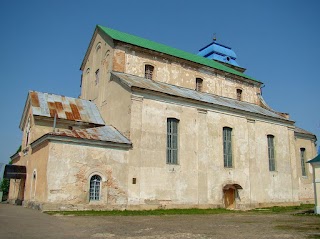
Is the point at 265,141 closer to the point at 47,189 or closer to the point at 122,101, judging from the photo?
the point at 122,101

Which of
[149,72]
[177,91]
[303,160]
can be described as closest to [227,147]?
[177,91]

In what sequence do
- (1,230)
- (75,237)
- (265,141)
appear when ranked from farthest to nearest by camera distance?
1. (265,141)
2. (1,230)
3. (75,237)

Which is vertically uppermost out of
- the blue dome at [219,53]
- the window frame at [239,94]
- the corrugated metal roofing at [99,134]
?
the blue dome at [219,53]

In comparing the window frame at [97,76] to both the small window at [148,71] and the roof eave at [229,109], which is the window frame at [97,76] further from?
the roof eave at [229,109]

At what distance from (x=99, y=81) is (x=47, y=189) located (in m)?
9.88

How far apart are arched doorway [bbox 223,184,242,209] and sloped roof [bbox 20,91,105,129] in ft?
30.8

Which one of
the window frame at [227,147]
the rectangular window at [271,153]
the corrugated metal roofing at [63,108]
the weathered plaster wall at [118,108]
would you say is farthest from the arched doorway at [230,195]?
the corrugated metal roofing at [63,108]

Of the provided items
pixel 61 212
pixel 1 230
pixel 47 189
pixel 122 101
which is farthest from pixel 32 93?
pixel 1 230

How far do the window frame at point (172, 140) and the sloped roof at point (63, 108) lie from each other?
15.1 feet

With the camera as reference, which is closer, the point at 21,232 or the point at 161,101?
the point at 21,232

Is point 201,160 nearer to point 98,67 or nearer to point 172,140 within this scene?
point 172,140

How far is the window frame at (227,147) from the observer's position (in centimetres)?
2184

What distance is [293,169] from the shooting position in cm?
2553

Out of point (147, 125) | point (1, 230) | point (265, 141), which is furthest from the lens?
point (265, 141)
